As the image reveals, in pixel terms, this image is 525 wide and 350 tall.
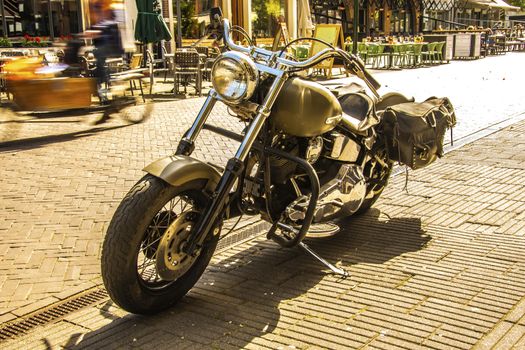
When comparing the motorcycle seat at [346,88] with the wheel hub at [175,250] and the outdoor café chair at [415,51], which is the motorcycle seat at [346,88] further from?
the outdoor café chair at [415,51]

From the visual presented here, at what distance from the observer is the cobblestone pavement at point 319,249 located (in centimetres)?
330

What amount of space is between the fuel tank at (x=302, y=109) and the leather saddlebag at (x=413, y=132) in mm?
1135

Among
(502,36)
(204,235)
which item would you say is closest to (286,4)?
(502,36)

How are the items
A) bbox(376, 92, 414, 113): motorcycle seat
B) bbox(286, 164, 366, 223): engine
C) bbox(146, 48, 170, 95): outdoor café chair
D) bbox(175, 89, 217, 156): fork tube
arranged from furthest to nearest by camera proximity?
bbox(146, 48, 170, 95): outdoor café chair, bbox(376, 92, 414, 113): motorcycle seat, bbox(286, 164, 366, 223): engine, bbox(175, 89, 217, 156): fork tube

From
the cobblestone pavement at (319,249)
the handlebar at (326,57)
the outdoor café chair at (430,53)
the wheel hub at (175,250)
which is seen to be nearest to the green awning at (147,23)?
the cobblestone pavement at (319,249)

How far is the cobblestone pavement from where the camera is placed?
330cm

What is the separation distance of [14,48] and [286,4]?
33.1 ft

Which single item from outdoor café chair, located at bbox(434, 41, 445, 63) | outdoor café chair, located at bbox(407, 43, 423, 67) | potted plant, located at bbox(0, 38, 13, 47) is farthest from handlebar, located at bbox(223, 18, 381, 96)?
outdoor café chair, located at bbox(434, 41, 445, 63)

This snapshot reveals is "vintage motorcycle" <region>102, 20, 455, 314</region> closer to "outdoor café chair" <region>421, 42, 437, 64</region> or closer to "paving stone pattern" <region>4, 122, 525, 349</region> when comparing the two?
"paving stone pattern" <region>4, 122, 525, 349</region>

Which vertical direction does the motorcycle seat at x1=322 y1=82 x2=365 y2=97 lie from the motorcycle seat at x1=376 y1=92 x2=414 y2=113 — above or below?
above

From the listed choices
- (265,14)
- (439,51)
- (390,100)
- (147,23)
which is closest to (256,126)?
(390,100)

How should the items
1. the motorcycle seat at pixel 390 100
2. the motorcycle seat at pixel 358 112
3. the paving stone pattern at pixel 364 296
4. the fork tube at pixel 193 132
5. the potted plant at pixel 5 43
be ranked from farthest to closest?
the potted plant at pixel 5 43 → the motorcycle seat at pixel 390 100 → the motorcycle seat at pixel 358 112 → the fork tube at pixel 193 132 → the paving stone pattern at pixel 364 296

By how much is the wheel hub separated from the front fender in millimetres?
211

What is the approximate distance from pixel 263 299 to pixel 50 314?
1.20m
